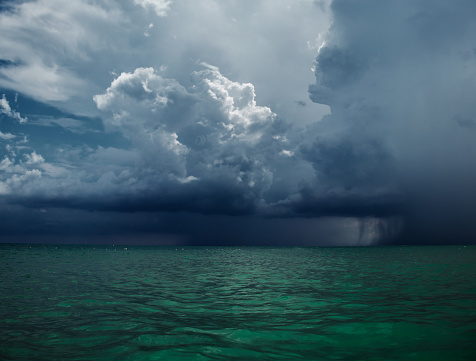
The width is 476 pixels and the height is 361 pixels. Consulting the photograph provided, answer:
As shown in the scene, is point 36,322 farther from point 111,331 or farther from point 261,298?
point 261,298

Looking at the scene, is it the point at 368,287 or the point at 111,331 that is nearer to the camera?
the point at 111,331

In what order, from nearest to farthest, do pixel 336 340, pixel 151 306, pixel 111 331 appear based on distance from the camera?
pixel 336 340, pixel 111 331, pixel 151 306

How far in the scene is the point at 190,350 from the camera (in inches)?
405

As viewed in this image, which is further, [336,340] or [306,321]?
[306,321]

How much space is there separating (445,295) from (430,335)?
10.9m

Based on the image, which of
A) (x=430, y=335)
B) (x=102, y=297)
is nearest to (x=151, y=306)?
(x=102, y=297)

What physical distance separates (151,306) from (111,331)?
530 cm

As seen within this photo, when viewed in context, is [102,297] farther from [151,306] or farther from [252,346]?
[252,346]

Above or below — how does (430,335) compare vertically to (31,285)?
above

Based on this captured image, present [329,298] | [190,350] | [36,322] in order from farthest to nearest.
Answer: [329,298], [36,322], [190,350]

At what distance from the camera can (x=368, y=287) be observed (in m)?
24.8

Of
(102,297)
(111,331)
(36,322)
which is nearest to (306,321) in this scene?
(111,331)

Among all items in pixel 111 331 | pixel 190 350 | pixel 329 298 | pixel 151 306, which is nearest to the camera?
pixel 190 350

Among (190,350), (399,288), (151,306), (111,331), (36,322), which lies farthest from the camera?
(399,288)
